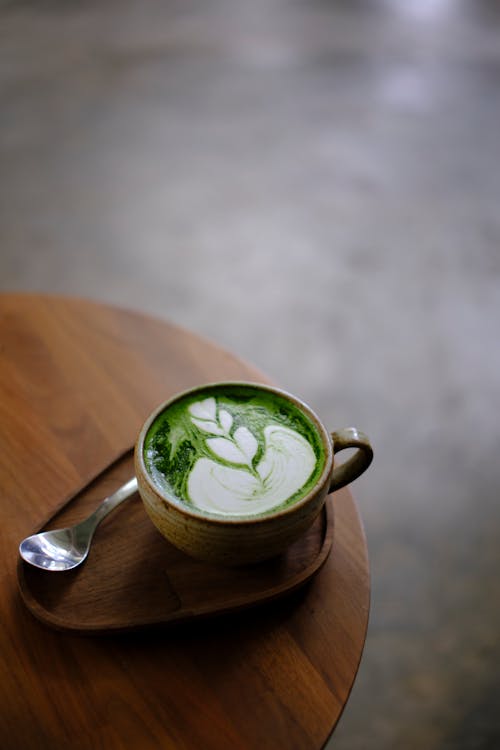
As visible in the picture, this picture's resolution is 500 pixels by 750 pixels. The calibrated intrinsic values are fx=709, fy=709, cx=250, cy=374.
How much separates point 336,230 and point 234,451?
5.41 feet

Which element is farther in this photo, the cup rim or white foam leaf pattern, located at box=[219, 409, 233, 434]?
white foam leaf pattern, located at box=[219, 409, 233, 434]

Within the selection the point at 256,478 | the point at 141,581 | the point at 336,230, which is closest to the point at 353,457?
the point at 256,478

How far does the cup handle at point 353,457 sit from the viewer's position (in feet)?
2.17

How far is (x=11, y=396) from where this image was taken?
0.85m

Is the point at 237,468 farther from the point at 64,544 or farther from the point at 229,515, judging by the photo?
the point at 64,544

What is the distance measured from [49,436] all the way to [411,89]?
8.90 ft

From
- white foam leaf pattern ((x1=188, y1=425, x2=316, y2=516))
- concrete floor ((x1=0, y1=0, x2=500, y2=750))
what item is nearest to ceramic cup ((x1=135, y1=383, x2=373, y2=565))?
white foam leaf pattern ((x1=188, y1=425, x2=316, y2=516))

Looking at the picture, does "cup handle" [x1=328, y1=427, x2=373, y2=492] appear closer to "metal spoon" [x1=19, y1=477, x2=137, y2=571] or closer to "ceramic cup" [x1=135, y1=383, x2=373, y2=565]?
"ceramic cup" [x1=135, y1=383, x2=373, y2=565]

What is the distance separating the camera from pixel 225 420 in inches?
27.3

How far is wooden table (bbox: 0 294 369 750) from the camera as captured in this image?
22.5 inches

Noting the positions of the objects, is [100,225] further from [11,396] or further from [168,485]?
[168,485]

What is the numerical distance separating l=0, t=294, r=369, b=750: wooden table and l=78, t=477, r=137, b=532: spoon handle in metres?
0.05

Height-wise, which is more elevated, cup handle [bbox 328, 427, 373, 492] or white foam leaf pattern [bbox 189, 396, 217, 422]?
white foam leaf pattern [bbox 189, 396, 217, 422]

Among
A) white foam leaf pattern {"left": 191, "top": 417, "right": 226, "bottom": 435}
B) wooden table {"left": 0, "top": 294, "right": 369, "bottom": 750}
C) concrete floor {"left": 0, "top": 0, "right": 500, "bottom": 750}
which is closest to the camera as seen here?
wooden table {"left": 0, "top": 294, "right": 369, "bottom": 750}
